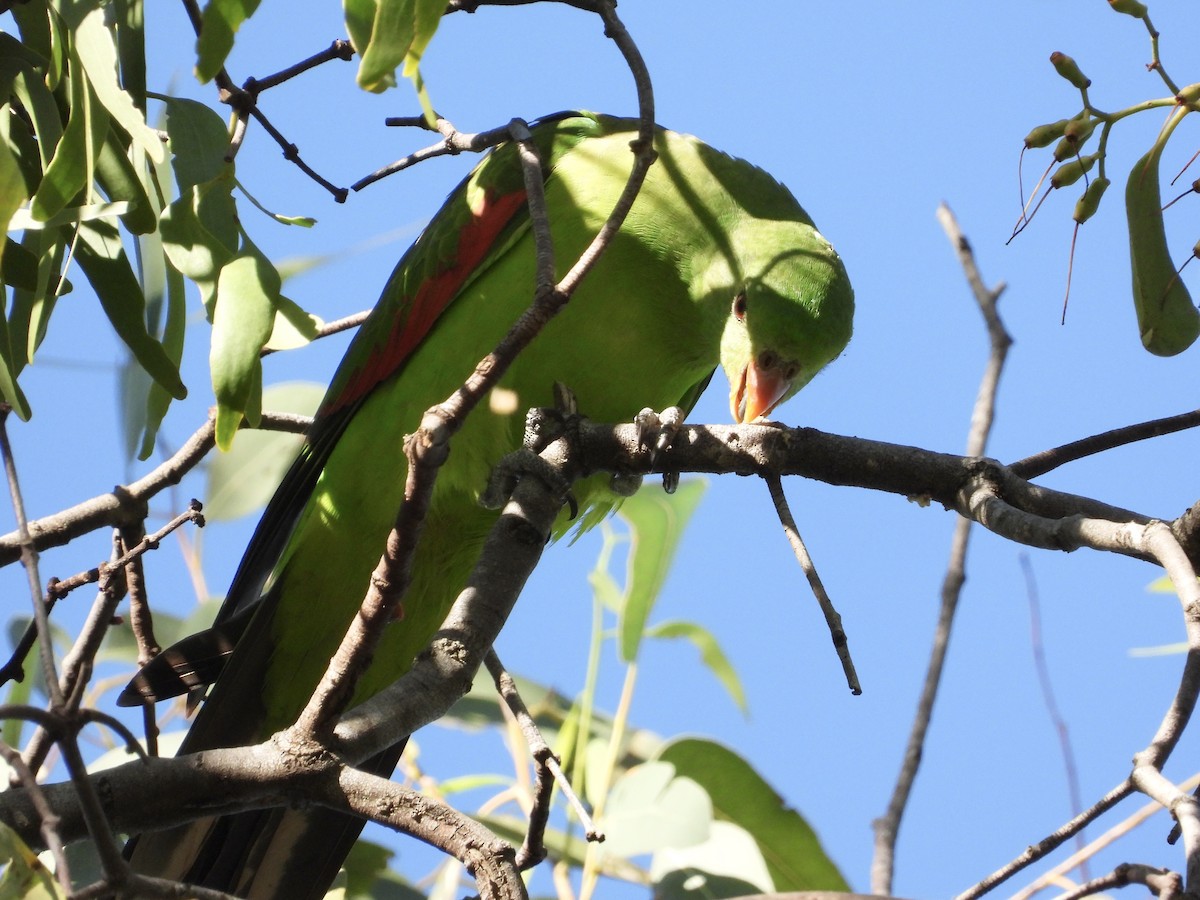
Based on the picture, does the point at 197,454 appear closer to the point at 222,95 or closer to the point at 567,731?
the point at 222,95

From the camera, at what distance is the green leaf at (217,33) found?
1.37 meters

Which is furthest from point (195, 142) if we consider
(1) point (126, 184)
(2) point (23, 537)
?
(2) point (23, 537)

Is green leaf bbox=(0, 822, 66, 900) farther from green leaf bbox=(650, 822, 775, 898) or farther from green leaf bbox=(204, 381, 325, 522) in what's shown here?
green leaf bbox=(204, 381, 325, 522)

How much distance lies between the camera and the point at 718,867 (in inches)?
90.0

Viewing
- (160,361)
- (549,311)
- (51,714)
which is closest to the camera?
(51,714)

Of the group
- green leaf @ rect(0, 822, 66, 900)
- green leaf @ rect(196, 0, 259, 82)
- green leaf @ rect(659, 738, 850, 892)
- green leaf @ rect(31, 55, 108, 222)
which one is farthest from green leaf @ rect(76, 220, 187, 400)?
green leaf @ rect(659, 738, 850, 892)

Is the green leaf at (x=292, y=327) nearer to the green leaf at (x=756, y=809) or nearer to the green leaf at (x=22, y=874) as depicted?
the green leaf at (x=22, y=874)

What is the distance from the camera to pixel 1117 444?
1.53m

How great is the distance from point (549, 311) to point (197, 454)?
1.17 m

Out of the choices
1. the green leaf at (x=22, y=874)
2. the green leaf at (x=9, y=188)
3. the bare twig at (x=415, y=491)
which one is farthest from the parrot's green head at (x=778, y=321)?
the green leaf at (x=22, y=874)

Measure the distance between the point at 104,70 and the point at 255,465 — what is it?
1.77m

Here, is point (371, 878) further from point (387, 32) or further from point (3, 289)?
point (387, 32)

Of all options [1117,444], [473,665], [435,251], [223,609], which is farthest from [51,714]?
[435,251]

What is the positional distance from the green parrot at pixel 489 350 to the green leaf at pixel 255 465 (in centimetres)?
49
